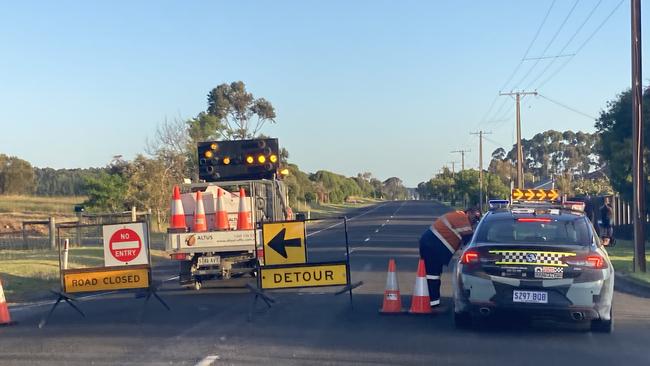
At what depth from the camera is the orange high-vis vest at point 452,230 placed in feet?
43.8

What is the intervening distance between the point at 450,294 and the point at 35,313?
7105 mm

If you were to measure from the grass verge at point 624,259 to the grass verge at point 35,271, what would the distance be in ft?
40.8

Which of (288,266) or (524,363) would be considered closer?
(524,363)

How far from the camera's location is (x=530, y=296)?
11.0m

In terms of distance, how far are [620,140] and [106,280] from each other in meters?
24.3

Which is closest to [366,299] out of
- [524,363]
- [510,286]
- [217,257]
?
[217,257]

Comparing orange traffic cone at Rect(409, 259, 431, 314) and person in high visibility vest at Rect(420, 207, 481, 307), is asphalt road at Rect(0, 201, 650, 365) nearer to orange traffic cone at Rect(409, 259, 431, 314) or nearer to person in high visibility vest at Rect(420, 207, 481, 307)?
orange traffic cone at Rect(409, 259, 431, 314)

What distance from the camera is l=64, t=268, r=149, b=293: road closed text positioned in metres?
13.6

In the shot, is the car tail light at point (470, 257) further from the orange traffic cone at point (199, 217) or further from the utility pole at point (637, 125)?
the utility pole at point (637, 125)

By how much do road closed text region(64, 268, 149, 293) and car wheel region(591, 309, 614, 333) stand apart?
21.6 ft

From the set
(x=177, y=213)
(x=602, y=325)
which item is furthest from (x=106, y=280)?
(x=602, y=325)

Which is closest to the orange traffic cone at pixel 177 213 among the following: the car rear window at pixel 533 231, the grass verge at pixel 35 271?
the grass verge at pixel 35 271

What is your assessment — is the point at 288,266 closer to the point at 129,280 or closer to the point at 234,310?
the point at 234,310

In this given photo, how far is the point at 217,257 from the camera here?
17031 millimetres
